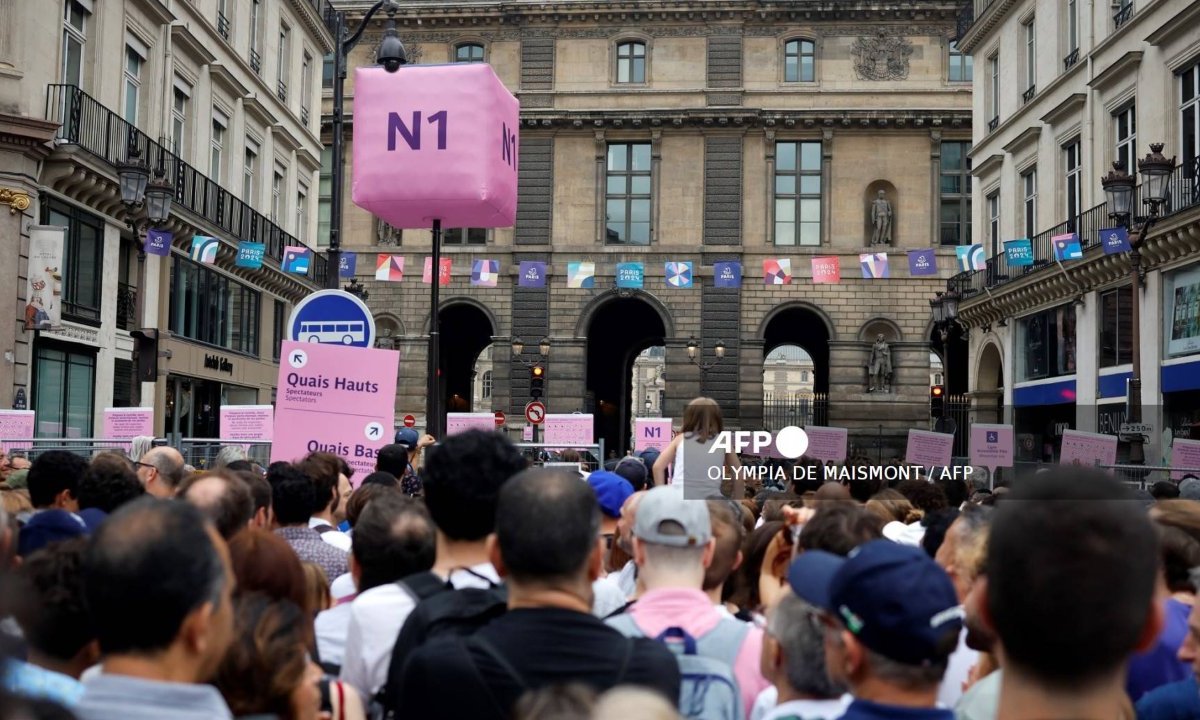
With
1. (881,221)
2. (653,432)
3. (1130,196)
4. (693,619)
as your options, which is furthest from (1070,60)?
(693,619)

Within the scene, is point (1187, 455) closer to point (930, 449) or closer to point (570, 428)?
point (930, 449)

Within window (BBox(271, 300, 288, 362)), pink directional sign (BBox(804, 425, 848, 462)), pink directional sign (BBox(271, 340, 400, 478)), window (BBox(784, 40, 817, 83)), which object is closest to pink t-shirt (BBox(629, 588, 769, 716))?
pink directional sign (BBox(271, 340, 400, 478))

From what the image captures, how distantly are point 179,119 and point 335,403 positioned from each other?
19.5 metres

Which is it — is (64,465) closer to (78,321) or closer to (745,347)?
(78,321)

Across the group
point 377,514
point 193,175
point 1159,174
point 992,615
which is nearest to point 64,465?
point 377,514

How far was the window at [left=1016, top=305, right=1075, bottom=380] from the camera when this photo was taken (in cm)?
2942

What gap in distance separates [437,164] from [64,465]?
3.41m

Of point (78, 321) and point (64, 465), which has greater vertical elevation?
point (78, 321)

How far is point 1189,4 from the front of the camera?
22.7 metres

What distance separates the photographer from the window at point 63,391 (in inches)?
826

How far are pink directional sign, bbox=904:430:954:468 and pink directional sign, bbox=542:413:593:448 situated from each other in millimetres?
7589

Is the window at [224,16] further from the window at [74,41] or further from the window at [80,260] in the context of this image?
the window at [80,260]

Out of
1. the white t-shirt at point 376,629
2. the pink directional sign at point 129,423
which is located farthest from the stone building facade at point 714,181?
the white t-shirt at point 376,629

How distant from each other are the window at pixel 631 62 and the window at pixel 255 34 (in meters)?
16.7
